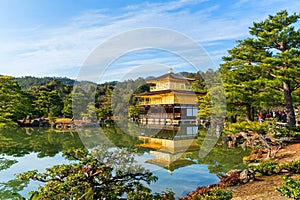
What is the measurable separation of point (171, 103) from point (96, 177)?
51.9 feet

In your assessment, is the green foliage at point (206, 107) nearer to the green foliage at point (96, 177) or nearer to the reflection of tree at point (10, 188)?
the reflection of tree at point (10, 188)

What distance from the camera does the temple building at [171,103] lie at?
60.3ft

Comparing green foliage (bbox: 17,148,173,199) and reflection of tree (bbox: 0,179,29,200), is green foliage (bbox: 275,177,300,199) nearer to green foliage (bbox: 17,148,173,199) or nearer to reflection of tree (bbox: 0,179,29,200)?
green foliage (bbox: 17,148,173,199)

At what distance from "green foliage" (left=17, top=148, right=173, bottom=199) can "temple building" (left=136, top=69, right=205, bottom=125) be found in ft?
48.0

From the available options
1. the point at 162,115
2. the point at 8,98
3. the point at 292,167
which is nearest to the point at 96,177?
the point at 292,167

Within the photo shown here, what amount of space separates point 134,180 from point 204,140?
8.30 metres

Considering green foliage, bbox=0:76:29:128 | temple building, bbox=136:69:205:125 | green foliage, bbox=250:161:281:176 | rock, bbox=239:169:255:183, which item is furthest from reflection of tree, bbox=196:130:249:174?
green foliage, bbox=0:76:29:128

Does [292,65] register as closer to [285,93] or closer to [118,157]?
[285,93]

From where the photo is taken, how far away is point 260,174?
4387mm

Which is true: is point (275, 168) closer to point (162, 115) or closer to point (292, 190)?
point (292, 190)

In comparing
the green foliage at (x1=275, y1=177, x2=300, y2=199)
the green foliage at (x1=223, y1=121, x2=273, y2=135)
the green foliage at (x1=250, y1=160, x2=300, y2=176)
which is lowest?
the green foliage at (x1=250, y1=160, x2=300, y2=176)

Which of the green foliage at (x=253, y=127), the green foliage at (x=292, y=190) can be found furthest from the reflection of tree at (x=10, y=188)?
the green foliage at (x=253, y=127)

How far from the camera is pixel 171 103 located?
18.5 m

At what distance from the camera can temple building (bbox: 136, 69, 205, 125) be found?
60.3 feet
